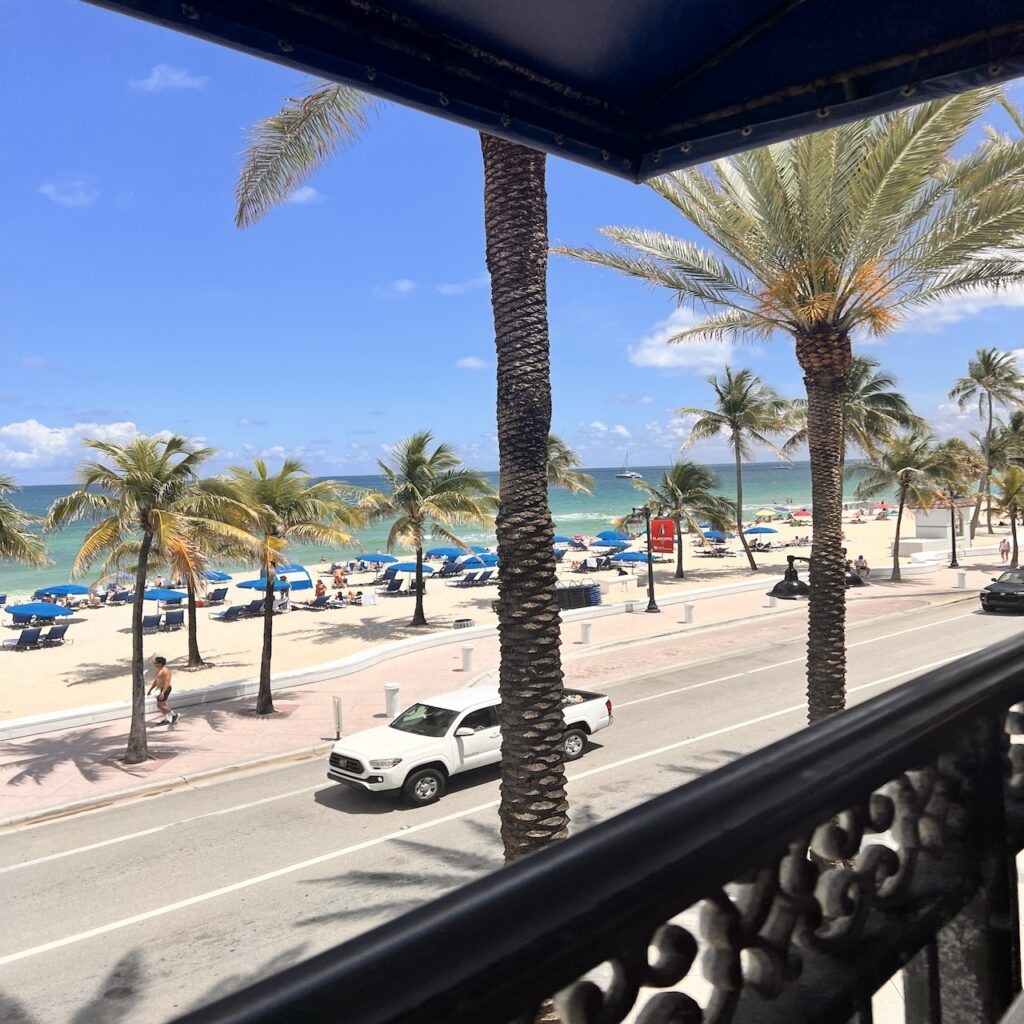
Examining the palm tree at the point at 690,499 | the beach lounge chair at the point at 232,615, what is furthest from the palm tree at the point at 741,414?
the beach lounge chair at the point at 232,615

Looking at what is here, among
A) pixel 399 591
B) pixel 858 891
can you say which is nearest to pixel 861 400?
pixel 399 591

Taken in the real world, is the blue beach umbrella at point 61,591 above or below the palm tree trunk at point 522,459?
below

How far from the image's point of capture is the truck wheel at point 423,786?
485 inches

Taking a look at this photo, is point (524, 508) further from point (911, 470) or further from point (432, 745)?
point (911, 470)

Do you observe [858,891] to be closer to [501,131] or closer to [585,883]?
[585,883]

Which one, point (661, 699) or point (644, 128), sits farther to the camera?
point (661, 699)

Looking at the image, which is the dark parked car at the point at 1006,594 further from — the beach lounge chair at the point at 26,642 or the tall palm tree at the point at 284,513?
the beach lounge chair at the point at 26,642

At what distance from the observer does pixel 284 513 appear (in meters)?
20.0

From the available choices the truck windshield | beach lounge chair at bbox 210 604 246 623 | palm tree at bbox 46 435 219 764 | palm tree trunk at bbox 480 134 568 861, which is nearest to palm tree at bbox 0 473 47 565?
palm tree at bbox 46 435 219 764

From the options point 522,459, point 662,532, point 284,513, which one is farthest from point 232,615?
point 522,459

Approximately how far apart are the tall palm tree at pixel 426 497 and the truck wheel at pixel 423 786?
16.1 meters

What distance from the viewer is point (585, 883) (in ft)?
3.50

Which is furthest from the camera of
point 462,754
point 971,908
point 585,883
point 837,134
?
point 462,754

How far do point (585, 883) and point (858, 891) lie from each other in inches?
33.7
